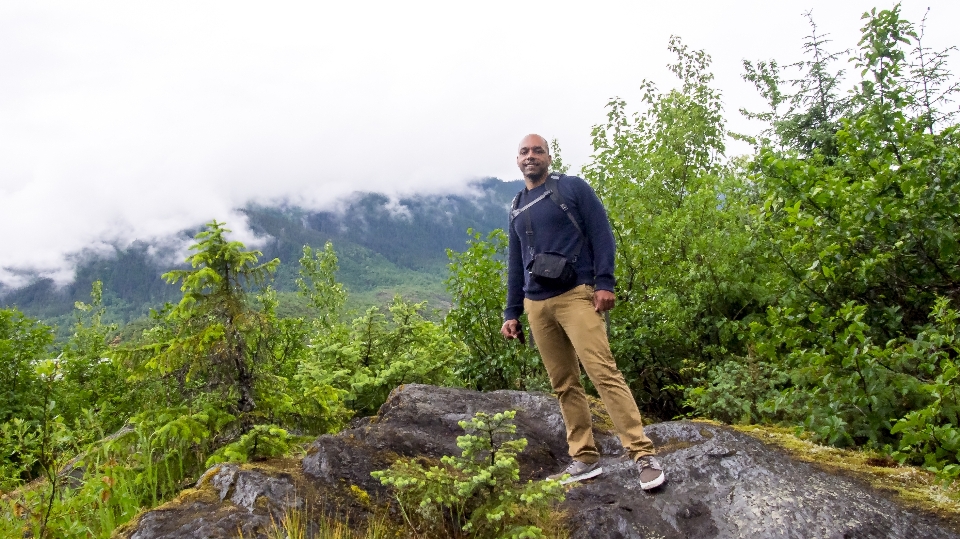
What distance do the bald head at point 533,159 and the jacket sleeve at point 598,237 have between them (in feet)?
1.14

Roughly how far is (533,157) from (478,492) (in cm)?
257

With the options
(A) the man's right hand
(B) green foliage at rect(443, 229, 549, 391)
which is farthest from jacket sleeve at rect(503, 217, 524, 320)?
(B) green foliage at rect(443, 229, 549, 391)

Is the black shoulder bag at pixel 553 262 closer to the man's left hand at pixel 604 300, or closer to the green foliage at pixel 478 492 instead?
the man's left hand at pixel 604 300

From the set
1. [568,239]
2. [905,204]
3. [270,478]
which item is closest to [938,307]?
[905,204]

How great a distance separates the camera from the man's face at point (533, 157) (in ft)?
15.4

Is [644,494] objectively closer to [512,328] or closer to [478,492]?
[478,492]

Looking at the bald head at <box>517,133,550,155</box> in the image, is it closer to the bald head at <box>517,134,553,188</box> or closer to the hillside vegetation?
the bald head at <box>517,134,553,188</box>

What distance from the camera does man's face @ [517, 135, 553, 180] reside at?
4684mm

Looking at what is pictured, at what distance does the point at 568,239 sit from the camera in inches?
179

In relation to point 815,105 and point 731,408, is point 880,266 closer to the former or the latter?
point 731,408

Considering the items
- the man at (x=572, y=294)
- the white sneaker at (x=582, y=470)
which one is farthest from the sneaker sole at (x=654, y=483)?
the white sneaker at (x=582, y=470)

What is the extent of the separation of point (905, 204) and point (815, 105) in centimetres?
1417

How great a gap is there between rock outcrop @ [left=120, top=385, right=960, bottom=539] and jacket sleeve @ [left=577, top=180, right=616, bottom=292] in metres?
1.41

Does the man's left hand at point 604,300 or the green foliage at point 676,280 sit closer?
the man's left hand at point 604,300
